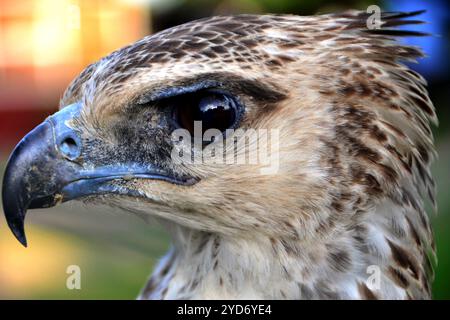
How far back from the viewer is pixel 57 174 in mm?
2420

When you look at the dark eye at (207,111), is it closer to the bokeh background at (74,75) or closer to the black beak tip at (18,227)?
the black beak tip at (18,227)

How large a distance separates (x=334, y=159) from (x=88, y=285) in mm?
5433

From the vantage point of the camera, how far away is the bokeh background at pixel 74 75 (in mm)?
6832

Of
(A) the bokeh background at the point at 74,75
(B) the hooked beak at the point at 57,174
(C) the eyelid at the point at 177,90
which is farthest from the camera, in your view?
(A) the bokeh background at the point at 74,75

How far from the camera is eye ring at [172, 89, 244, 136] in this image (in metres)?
2.35

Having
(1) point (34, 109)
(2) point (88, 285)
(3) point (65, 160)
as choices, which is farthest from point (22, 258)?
(3) point (65, 160)

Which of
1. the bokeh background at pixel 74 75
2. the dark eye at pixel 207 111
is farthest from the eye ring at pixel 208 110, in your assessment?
the bokeh background at pixel 74 75

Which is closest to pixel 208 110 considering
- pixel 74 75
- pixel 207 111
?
pixel 207 111

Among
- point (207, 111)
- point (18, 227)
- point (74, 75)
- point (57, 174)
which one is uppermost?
point (207, 111)

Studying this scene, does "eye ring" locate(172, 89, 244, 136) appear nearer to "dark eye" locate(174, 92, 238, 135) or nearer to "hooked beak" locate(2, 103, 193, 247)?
"dark eye" locate(174, 92, 238, 135)

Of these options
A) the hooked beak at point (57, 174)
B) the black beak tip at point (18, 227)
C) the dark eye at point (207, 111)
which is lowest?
the black beak tip at point (18, 227)

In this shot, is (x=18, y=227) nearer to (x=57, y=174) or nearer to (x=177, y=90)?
(x=57, y=174)

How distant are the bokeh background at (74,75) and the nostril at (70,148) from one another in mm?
2408
